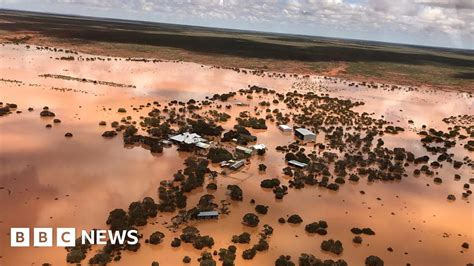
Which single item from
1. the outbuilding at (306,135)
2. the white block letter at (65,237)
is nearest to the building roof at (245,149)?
the outbuilding at (306,135)

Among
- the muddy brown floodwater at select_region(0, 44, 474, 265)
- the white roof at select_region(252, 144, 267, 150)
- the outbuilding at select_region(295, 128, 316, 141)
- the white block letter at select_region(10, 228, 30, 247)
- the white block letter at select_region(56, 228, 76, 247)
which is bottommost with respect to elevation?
the white block letter at select_region(10, 228, 30, 247)

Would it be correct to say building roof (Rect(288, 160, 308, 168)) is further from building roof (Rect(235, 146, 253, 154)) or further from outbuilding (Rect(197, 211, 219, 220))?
outbuilding (Rect(197, 211, 219, 220))

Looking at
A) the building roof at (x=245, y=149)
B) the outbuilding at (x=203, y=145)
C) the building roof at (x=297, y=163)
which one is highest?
the building roof at (x=245, y=149)

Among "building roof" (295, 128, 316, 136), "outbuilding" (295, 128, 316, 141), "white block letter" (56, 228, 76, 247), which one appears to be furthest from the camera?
"building roof" (295, 128, 316, 136)

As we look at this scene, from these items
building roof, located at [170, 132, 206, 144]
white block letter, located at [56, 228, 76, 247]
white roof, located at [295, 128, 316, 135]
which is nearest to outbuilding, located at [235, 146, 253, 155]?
building roof, located at [170, 132, 206, 144]

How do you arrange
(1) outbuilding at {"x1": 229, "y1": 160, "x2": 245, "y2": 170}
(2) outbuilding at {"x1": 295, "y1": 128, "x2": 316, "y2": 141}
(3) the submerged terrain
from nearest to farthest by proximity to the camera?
(3) the submerged terrain < (1) outbuilding at {"x1": 229, "y1": 160, "x2": 245, "y2": 170} < (2) outbuilding at {"x1": 295, "y1": 128, "x2": 316, "y2": 141}

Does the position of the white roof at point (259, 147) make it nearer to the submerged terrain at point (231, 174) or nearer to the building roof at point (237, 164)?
the submerged terrain at point (231, 174)

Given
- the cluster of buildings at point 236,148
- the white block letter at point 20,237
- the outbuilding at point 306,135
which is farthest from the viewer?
the outbuilding at point 306,135
